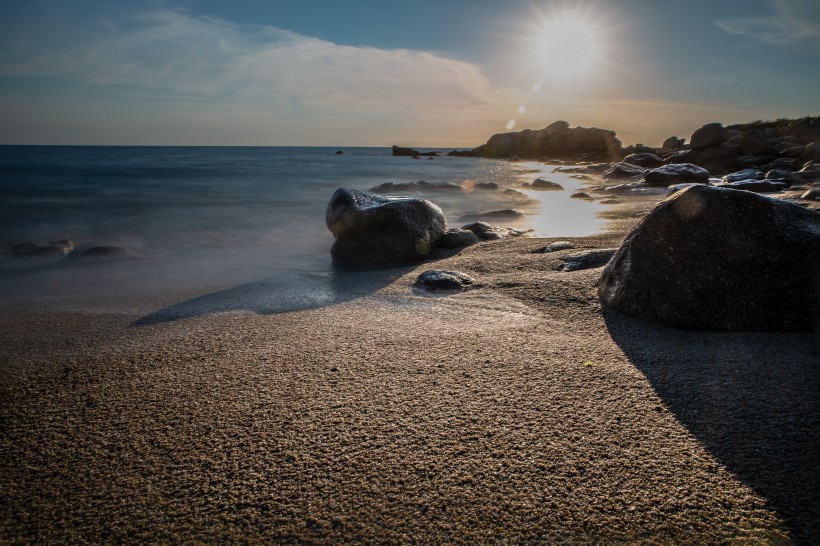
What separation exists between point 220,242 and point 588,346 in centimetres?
777

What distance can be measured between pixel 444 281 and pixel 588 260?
4.85ft

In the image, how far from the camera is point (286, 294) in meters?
4.70

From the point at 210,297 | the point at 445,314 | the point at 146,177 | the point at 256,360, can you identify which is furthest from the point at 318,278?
the point at 146,177

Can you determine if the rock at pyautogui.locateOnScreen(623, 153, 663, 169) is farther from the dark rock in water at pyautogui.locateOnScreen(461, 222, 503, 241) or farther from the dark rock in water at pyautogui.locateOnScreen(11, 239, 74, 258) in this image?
the dark rock in water at pyautogui.locateOnScreen(11, 239, 74, 258)

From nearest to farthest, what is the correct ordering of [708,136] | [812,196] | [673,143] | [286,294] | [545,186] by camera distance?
[286,294]
[812,196]
[545,186]
[708,136]
[673,143]

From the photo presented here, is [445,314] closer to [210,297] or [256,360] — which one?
[256,360]

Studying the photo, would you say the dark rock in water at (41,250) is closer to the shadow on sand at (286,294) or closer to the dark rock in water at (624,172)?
the shadow on sand at (286,294)

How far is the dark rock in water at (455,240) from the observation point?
21.6ft

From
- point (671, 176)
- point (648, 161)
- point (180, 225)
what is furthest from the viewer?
point (648, 161)

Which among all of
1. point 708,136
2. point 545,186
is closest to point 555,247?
point 545,186

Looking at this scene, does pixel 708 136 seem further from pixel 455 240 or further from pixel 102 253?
pixel 102 253

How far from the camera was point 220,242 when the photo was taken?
887cm

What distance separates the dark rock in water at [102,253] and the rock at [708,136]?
90.3ft

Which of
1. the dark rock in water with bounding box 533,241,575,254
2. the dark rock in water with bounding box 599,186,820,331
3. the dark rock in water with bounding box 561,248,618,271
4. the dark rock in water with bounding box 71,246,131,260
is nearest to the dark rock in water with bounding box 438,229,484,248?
the dark rock in water with bounding box 533,241,575,254
